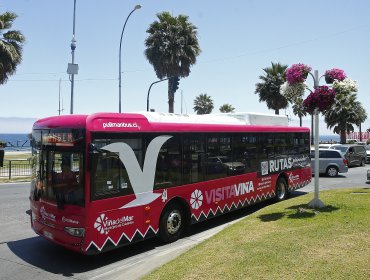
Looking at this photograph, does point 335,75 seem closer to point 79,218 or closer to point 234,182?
point 234,182

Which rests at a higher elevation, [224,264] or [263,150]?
[263,150]

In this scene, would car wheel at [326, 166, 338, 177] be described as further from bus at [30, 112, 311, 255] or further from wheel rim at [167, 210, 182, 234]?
wheel rim at [167, 210, 182, 234]

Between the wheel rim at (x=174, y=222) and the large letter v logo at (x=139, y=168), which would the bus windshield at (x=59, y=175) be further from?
the wheel rim at (x=174, y=222)

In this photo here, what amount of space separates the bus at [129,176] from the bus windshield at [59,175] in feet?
0.06

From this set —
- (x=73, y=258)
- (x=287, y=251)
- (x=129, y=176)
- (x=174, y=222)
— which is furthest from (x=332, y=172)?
(x=73, y=258)

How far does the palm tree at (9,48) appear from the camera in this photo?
2481 centimetres

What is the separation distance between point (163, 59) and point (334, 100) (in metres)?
27.4

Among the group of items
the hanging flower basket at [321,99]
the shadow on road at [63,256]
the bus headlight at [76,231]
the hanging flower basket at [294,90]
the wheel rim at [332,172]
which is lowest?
the shadow on road at [63,256]

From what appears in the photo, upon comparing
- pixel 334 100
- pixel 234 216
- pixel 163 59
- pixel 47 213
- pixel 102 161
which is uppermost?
pixel 163 59

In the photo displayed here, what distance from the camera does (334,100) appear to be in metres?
10.1

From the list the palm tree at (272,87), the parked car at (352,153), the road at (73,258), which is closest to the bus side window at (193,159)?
the road at (73,258)

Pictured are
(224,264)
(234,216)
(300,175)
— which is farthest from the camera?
(300,175)

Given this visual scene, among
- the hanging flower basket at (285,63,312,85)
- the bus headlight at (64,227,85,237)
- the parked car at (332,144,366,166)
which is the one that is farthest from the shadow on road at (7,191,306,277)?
the parked car at (332,144,366,166)

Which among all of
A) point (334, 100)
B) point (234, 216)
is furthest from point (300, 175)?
point (334, 100)
